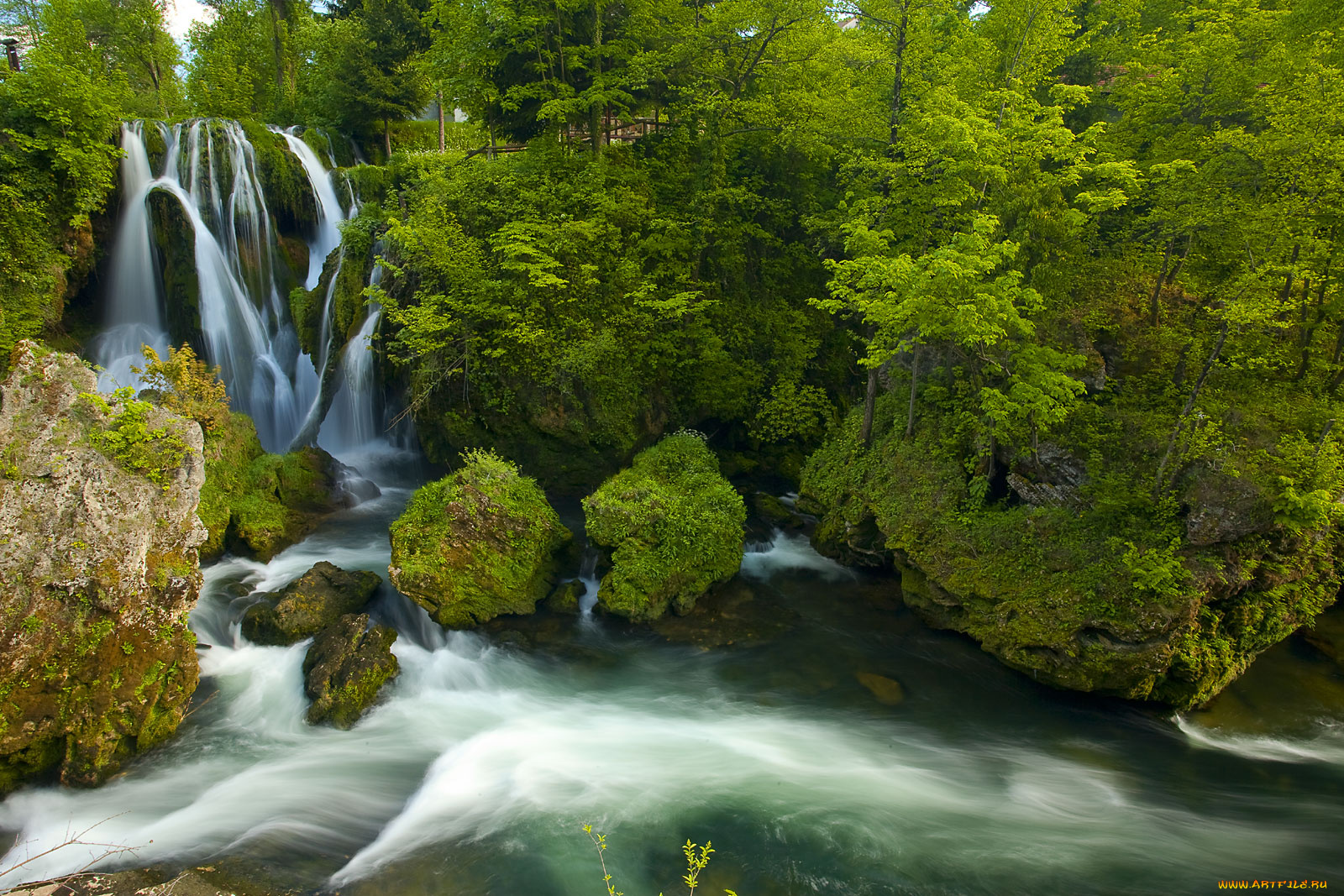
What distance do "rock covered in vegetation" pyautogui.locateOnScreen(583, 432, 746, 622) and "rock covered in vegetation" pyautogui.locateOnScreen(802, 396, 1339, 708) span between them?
11.7 ft

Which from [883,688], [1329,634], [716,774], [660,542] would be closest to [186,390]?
[660,542]

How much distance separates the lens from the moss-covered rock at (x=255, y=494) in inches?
476

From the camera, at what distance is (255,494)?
1293 centimetres

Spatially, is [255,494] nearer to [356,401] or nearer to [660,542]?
[356,401]

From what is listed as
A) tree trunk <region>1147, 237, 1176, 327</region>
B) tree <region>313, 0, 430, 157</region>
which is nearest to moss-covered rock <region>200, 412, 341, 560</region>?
tree <region>313, 0, 430, 157</region>

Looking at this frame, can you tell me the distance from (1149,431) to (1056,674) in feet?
12.3

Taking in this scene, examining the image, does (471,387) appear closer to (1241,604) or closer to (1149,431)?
(1149,431)

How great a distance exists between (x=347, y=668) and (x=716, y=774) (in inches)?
213

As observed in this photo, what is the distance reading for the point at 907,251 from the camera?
11.4m

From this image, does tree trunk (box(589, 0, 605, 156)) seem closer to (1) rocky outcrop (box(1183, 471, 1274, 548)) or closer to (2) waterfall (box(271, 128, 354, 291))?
(2) waterfall (box(271, 128, 354, 291))

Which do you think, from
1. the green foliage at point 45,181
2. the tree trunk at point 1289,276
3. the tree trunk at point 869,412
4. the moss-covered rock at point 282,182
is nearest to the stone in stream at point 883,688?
the tree trunk at point 869,412

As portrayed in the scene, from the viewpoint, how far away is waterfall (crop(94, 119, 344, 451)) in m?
15.6

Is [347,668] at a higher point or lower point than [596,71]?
lower

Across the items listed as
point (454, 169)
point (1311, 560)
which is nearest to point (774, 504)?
point (1311, 560)
